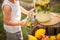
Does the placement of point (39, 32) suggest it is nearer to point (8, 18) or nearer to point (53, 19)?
point (53, 19)

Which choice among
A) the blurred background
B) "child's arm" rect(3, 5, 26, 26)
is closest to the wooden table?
the blurred background

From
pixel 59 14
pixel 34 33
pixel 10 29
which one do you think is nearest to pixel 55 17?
pixel 59 14

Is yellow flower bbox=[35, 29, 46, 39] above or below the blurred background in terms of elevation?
below

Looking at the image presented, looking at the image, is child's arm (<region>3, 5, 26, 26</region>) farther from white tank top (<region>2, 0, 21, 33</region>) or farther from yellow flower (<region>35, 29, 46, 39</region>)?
yellow flower (<region>35, 29, 46, 39</region>)

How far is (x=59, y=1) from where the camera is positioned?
1893 millimetres

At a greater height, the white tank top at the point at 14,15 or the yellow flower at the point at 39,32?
the white tank top at the point at 14,15

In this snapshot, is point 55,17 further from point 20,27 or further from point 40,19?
point 20,27

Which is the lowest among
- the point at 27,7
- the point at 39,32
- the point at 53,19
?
the point at 39,32

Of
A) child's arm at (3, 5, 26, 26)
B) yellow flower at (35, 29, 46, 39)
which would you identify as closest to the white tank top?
child's arm at (3, 5, 26, 26)

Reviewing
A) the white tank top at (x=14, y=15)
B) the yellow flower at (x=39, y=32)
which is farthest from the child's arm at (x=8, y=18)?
the yellow flower at (x=39, y=32)

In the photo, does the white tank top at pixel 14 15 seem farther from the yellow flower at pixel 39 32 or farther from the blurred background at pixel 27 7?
the yellow flower at pixel 39 32

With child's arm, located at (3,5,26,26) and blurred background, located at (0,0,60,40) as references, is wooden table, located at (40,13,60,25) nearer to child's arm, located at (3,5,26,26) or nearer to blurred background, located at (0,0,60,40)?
blurred background, located at (0,0,60,40)

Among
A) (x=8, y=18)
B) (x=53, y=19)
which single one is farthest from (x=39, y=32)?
(x=8, y=18)

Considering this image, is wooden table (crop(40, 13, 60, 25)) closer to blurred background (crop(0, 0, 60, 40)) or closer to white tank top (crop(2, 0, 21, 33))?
blurred background (crop(0, 0, 60, 40))
